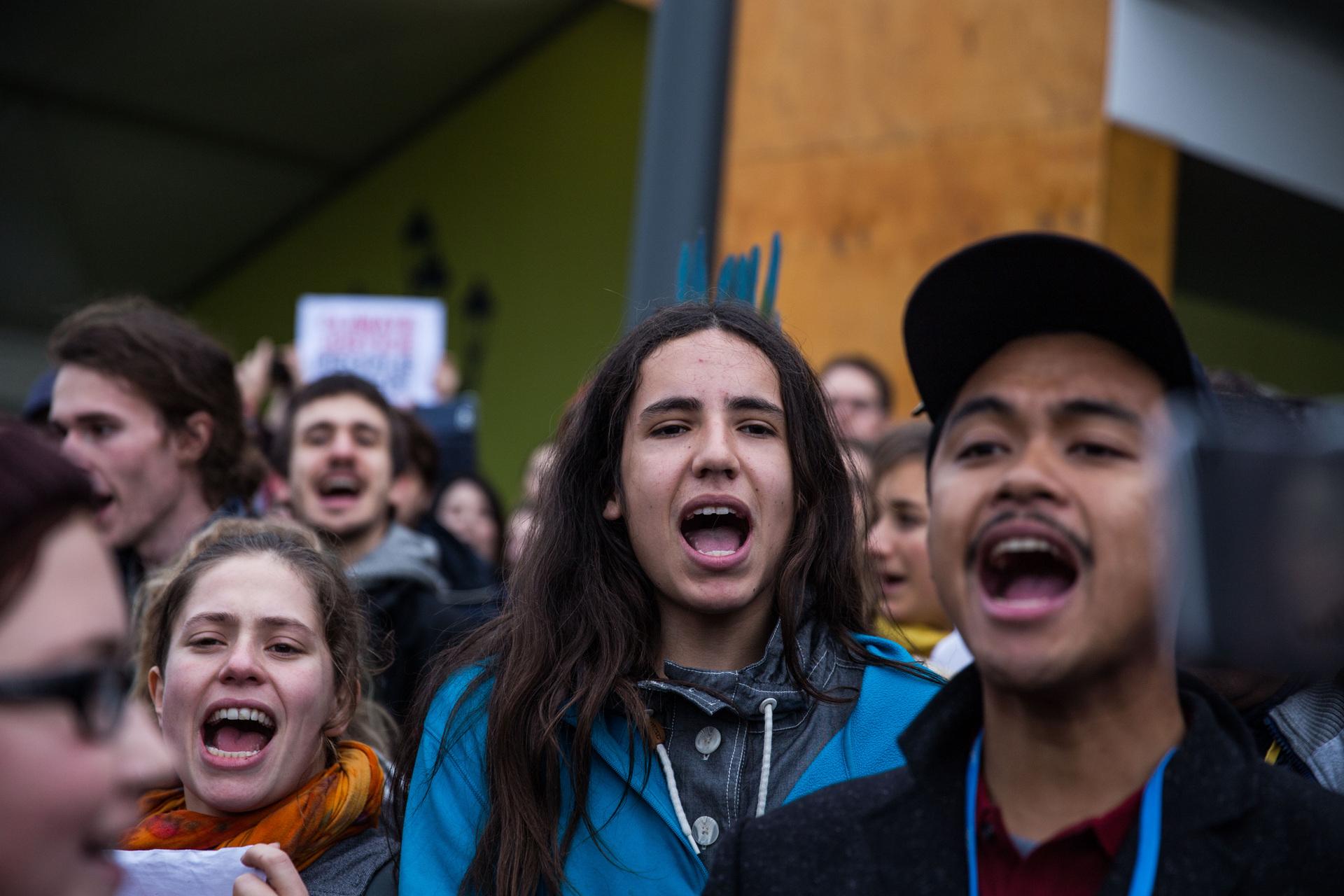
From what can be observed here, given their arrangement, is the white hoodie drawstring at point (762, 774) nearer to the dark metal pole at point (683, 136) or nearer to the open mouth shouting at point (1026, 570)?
the open mouth shouting at point (1026, 570)

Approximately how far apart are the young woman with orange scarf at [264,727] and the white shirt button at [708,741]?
625 mm

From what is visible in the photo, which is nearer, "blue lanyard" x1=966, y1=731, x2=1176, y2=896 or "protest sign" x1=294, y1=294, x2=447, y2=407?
"blue lanyard" x1=966, y1=731, x2=1176, y2=896

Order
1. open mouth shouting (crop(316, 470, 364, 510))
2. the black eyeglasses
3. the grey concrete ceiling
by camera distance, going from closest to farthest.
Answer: the black eyeglasses
open mouth shouting (crop(316, 470, 364, 510))
the grey concrete ceiling

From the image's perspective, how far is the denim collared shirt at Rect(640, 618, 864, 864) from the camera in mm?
2527

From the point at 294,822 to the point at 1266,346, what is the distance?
393 inches

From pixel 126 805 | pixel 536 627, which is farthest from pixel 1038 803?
pixel 536 627

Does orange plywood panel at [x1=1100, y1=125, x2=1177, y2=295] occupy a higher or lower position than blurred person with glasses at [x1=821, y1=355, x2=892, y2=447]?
higher

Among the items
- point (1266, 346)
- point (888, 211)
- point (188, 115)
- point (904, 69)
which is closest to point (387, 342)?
point (888, 211)

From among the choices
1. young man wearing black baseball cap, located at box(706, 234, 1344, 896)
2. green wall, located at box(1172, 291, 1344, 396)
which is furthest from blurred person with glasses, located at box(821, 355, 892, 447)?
green wall, located at box(1172, 291, 1344, 396)

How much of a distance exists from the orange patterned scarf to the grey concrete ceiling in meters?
9.10

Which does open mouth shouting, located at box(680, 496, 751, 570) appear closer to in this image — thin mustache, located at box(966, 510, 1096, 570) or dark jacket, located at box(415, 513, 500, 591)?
thin mustache, located at box(966, 510, 1096, 570)

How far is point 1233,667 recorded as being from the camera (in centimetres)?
144

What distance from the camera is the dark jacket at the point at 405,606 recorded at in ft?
13.5

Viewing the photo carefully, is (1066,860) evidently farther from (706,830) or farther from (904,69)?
(904,69)
